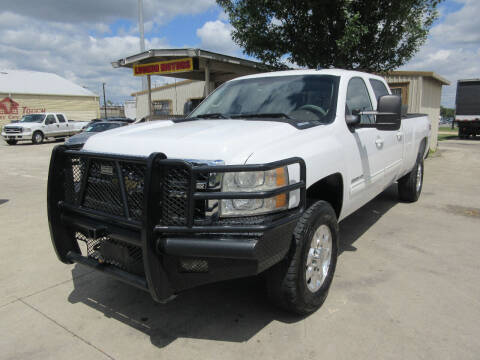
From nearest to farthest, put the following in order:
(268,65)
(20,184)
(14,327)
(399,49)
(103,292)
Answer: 1. (14,327)
2. (103,292)
3. (20,184)
4. (399,49)
5. (268,65)

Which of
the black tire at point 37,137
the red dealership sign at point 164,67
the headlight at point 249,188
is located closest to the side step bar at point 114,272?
the headlight at point 249,188

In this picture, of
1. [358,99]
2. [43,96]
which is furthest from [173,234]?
[43,96]

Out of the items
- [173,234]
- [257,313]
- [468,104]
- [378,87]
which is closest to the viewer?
[173,234]

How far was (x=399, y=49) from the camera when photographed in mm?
9914

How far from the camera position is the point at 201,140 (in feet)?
8.37

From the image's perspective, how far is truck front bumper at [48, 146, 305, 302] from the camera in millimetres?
2215

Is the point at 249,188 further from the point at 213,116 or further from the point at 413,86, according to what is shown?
the point at 413,86

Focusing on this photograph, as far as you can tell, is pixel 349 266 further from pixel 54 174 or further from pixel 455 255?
pixel 54 174

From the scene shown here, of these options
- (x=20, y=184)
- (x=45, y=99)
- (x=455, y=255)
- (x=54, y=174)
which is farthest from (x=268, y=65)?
(x=45, y=99)

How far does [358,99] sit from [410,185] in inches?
110

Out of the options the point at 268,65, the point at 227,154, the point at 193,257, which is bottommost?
the point at 193,257

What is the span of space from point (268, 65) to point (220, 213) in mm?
9286

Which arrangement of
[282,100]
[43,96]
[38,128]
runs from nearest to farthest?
[282,100], [38,128], [43,96]

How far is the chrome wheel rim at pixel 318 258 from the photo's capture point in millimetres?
2852
